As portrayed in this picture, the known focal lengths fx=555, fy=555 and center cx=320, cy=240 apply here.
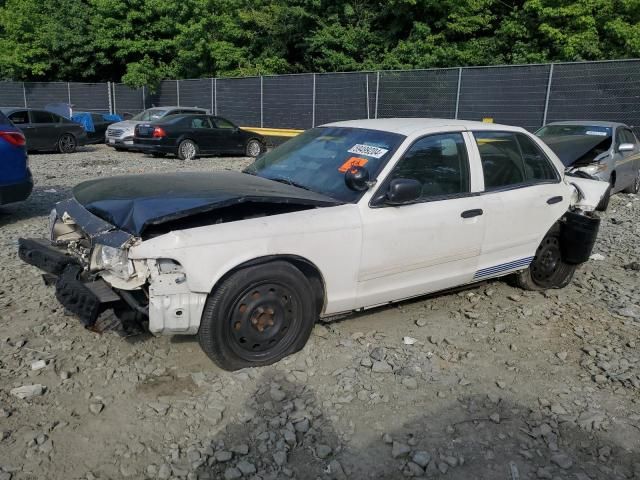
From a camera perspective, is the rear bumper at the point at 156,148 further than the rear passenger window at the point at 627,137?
Yes

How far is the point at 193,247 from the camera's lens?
3176 mm

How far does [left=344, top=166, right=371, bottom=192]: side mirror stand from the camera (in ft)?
12.5

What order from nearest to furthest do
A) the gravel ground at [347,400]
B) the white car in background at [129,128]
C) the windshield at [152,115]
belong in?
the gravel ground at [347,400] < the white car in background at [129,128] < the windshield at [152,115]

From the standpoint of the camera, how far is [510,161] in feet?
15.7

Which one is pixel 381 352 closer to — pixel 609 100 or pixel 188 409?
pixel 188 409

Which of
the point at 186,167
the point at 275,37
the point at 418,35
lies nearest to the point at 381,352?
the point at 186,167

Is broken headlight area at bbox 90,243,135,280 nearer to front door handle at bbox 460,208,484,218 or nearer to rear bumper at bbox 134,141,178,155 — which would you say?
front door handle at bbox 460,208,484,218

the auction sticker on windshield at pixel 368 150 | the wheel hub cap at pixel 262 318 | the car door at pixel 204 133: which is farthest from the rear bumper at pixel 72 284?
the car door at pixel 204 133

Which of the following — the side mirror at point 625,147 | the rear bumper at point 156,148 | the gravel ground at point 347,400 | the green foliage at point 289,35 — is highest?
the green foliage at point 289,35

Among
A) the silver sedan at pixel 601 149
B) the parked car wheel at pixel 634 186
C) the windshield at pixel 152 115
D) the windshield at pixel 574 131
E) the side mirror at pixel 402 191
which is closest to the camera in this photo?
the side mirror at pixel 402 191

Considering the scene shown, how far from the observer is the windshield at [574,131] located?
35.1ft

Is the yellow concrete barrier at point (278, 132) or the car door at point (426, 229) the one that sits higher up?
the car door at point (426, 229)

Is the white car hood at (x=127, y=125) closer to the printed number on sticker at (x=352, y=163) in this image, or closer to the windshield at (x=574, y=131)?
the windshield at (x=574, y=131)

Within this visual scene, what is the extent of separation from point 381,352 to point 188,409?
1.43 meters
